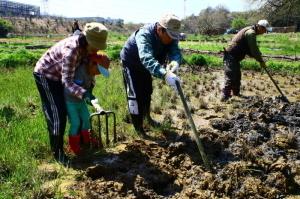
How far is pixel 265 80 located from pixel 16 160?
8224mm

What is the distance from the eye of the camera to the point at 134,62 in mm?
5340

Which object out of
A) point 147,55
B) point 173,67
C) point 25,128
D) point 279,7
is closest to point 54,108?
point 25,128

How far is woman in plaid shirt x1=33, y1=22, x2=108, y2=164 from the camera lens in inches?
157

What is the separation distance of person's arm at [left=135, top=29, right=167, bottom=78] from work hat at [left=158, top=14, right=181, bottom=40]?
282 mm

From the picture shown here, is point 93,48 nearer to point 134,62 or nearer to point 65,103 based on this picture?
point 65,103

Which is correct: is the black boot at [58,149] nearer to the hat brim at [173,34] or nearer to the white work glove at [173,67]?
the white work glove at [173,67]

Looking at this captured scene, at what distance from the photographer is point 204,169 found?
421 cm

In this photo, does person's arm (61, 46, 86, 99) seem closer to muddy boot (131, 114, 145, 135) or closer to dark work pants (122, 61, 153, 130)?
dark work pants (122, 61, 153, 130)

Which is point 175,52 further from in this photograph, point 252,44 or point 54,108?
point 252,44

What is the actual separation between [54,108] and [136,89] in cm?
149

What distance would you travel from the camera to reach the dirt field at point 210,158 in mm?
3729

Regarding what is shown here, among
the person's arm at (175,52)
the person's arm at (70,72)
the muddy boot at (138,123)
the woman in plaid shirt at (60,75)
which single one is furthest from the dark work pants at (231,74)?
the person's arm at (70,72)

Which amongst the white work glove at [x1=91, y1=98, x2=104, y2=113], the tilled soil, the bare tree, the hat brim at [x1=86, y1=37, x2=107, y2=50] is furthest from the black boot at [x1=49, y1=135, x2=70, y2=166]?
the bare tree

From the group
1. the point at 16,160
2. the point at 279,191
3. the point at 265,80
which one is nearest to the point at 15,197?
the point at 16,160
